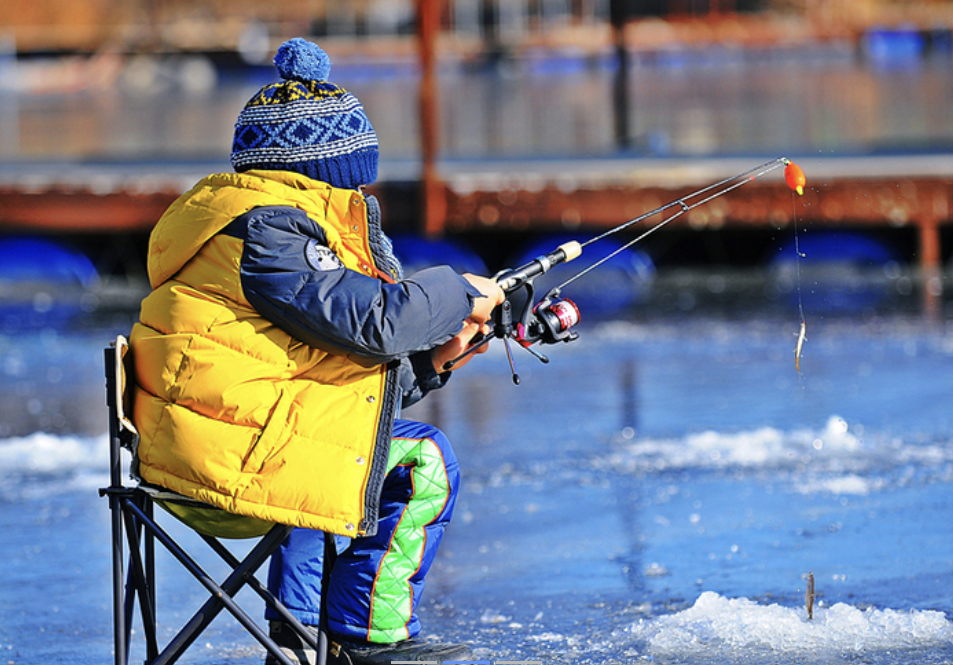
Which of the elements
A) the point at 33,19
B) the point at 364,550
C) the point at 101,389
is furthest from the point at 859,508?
the point at 33,19

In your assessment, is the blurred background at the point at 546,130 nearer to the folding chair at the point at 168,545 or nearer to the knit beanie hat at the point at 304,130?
the knit beanie hat at the point at 304,130

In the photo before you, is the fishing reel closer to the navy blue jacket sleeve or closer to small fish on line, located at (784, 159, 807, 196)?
the navy blue jacket sleeve

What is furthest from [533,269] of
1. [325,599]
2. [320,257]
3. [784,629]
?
[784,629]

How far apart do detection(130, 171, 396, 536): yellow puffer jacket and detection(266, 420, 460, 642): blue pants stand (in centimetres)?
17

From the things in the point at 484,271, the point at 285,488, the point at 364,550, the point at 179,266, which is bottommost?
the point at 484,271

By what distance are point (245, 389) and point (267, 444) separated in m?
0.11

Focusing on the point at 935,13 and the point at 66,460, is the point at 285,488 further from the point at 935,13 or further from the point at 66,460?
the point at 935,13

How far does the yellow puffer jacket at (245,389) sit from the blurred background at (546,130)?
13.9 feet

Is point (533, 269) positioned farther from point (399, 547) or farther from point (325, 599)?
point (325, 599)

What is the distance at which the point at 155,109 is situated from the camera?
2453cm

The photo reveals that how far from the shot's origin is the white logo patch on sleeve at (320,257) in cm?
254

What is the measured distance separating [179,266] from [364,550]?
69 cm

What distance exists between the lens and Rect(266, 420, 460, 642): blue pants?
268cm

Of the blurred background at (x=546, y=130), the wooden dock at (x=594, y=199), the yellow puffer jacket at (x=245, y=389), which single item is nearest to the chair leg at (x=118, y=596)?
the yellow puffer jacket at (x=245, y=389)
